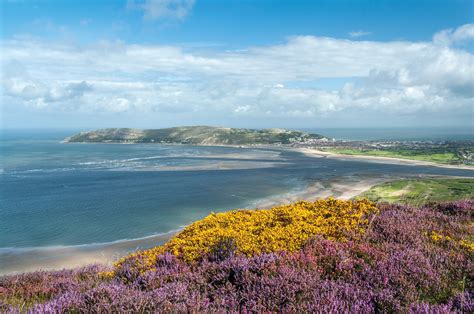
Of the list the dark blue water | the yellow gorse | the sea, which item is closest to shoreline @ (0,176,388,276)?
the sea

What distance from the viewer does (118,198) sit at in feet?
190

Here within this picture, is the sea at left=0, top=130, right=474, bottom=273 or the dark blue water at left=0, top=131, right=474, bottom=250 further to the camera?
the dark blue water at left=0, top=131, right=474, bottom=250

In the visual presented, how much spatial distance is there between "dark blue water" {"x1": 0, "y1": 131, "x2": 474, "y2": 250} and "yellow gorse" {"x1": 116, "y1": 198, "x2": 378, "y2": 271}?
31142 millimetres

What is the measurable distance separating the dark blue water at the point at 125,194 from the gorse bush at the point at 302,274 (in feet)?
107

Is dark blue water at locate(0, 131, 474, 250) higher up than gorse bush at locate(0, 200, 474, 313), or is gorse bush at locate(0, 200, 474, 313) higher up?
gorse bush at locate(0, 200, 474, 313)

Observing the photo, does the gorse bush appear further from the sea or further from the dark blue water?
the dark blue water

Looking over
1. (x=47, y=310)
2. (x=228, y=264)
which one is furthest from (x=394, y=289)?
(x=47, y=310)

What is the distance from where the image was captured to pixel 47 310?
445 centimetres

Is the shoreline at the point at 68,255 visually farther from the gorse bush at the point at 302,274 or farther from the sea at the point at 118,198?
the gorse bush at the point at 302,274

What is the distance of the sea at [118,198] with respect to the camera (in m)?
36.1

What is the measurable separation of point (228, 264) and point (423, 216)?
19.9ft

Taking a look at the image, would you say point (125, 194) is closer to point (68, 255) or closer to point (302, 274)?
point (68, 255)

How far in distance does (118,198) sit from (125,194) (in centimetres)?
291

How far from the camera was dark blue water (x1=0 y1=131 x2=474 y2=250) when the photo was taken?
4094 cm
